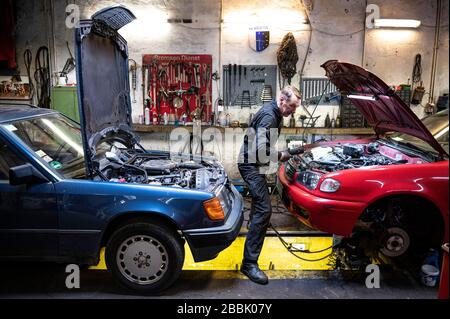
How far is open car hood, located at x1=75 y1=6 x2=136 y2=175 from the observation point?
9.51ft

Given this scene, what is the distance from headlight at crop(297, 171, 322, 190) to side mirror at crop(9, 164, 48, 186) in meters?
2.23

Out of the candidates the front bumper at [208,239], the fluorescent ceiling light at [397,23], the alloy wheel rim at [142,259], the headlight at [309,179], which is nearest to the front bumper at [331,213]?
the headlight at [309,179]

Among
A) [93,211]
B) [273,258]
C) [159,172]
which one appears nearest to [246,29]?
[159,172]

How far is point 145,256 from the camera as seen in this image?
2.94 m

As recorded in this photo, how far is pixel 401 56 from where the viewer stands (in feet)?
20.0

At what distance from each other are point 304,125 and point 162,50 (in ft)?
8.24

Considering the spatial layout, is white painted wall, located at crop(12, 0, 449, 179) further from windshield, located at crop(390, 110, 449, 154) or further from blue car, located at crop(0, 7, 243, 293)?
blue car, located at crop(0, 7, 243, 293)

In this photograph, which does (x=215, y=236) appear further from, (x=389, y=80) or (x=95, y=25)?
(x=389, y=80)

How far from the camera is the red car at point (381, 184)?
3184mm

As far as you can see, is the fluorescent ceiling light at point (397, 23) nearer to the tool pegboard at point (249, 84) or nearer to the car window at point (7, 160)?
the tool pegboard at point (249, 84)

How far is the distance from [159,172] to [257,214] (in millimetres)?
941

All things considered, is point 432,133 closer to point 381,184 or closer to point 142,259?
point 381,184

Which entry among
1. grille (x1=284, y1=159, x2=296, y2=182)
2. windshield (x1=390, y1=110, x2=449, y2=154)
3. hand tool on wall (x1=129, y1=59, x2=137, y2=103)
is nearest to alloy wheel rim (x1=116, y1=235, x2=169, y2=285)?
grille (x1=284, y1=159, x2=296, y2=182)
